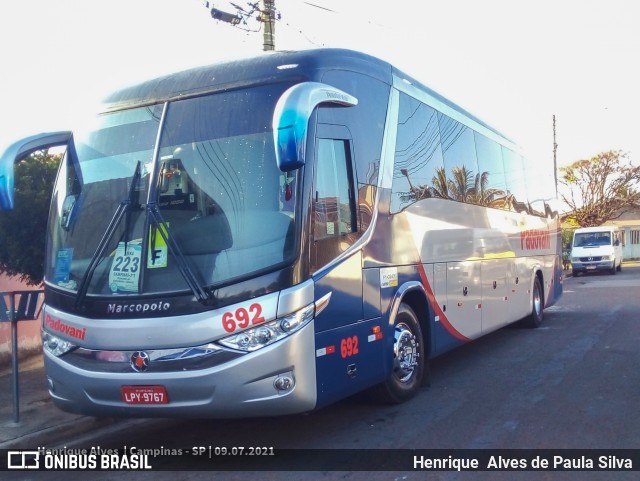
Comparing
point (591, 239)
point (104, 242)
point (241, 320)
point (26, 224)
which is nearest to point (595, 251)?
point (591, 239)

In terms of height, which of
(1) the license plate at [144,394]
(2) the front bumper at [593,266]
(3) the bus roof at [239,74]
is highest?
(3) the bus roof at [239,74]

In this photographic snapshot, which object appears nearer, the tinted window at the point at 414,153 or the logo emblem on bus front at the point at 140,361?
the logo emblem on bus front at the point at 140,361

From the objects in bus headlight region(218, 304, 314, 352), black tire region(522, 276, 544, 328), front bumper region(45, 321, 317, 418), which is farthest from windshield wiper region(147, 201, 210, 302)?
black tire region(522, 276, 544, 328)

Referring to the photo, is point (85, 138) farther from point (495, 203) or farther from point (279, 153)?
point (495, 203)

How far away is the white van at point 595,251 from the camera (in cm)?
3225

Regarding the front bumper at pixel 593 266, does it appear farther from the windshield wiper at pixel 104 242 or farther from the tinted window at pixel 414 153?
the windshield wiper at pixel 104 242

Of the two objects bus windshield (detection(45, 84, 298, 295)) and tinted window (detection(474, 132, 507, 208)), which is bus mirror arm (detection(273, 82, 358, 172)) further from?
tinted window (detection(474, 132, 507, 208))

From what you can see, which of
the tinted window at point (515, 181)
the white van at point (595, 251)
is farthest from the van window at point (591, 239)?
the tinted window at point (515, 181)

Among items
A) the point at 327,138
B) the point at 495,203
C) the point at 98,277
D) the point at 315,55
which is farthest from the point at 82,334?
the point at 495,203

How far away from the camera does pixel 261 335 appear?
5.31m

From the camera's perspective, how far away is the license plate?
5.42m

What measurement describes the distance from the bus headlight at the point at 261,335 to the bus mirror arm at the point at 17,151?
7.73 ft

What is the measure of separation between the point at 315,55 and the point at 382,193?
162cm

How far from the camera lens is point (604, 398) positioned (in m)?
7.52
